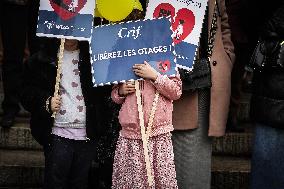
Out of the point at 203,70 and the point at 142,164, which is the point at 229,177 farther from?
the point at 142,164

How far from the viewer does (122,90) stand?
3.34 meters

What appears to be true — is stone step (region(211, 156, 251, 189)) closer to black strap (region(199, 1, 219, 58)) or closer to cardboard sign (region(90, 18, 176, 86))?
black strap (region(199, 1, 219, 58))

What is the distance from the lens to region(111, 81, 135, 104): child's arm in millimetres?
3311

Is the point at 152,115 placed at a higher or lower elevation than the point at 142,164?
higher

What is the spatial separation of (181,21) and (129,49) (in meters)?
0.41

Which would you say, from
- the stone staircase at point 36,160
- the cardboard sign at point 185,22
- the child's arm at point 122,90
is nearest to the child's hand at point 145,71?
the child's arm at point 122,90

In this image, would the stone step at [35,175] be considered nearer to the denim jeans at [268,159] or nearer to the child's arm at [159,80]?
the child's arm at [159,80]

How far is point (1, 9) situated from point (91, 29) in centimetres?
214

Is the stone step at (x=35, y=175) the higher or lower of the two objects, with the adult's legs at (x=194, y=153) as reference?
lower

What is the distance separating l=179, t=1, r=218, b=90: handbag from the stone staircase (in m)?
1.45

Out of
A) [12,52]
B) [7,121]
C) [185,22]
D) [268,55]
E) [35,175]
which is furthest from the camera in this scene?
[12,52]

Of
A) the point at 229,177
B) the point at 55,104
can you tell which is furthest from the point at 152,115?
the point at 229,177

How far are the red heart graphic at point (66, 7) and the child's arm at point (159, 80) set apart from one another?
57cm

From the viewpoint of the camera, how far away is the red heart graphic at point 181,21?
11.3ft
